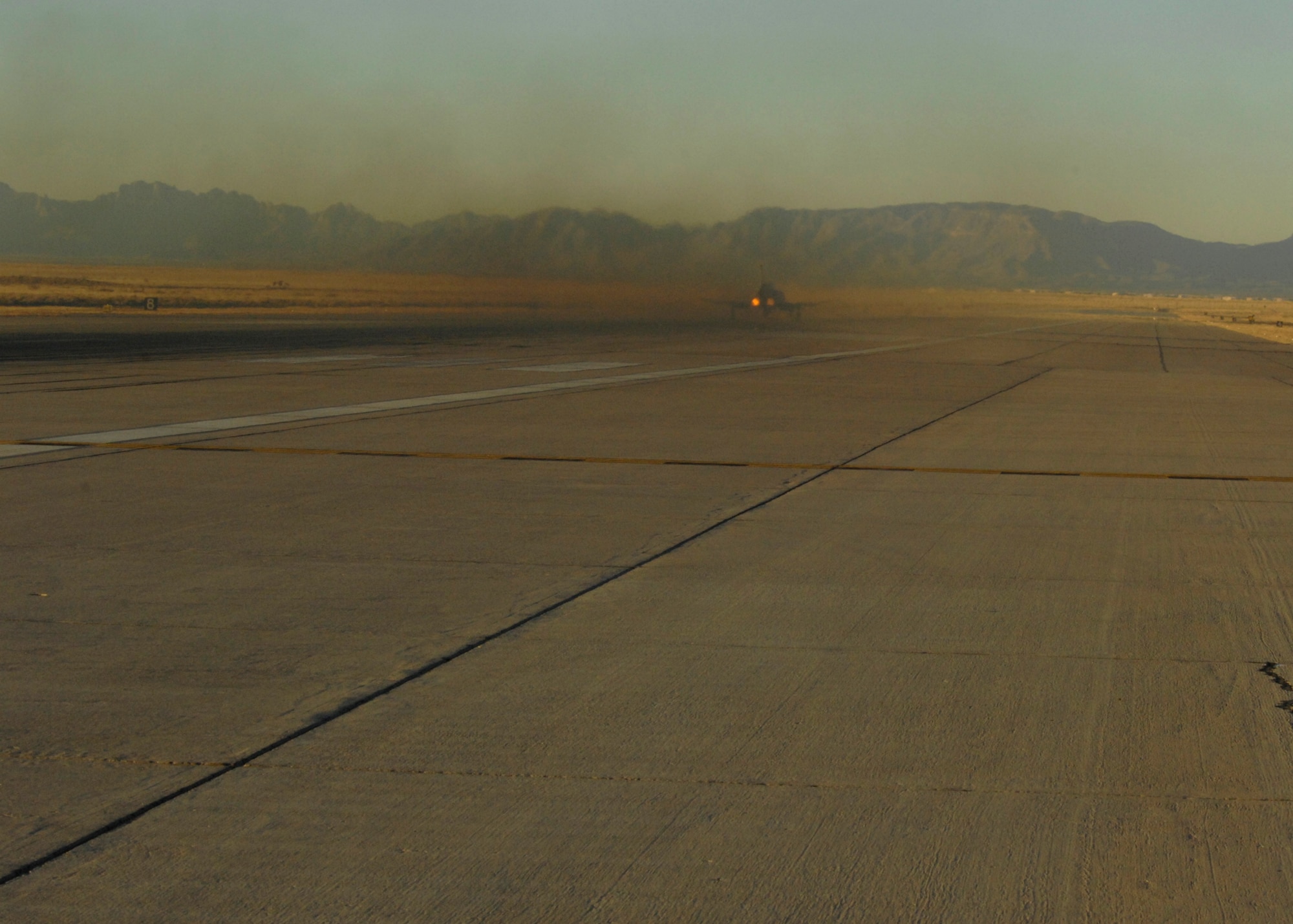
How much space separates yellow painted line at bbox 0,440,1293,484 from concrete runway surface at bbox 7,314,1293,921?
89mm

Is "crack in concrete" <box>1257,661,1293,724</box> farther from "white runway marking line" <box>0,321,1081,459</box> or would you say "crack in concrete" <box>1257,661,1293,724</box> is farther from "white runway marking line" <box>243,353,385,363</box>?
"white runway marking line" <box>243,353,385,363</box>

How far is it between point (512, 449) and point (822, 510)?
491cm

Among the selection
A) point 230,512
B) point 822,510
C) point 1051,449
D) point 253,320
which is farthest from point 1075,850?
point 253,320

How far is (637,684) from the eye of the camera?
20.0 feet

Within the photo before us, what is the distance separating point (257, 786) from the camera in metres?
4.79

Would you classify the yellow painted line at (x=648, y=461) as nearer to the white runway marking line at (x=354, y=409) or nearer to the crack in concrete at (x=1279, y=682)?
the white runway marking line at (x=354, y=409)

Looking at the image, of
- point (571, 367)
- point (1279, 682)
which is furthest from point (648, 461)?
point (571, 367)

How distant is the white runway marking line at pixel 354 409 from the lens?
15336mm

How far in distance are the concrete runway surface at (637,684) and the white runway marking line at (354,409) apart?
1.69 feet

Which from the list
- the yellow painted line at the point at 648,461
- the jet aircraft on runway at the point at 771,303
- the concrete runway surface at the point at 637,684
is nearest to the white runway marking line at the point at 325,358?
the concrete runway surface at the point at 637,684

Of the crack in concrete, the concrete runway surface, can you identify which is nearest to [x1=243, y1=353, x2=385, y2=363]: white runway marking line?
the concrete runway surface

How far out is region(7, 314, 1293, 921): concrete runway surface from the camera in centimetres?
413

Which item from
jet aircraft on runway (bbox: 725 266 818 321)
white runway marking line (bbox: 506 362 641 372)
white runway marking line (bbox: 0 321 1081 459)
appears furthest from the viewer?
jet aircraft on runway (bbox: 725 266 818 321)

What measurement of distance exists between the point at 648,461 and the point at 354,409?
6.66m
